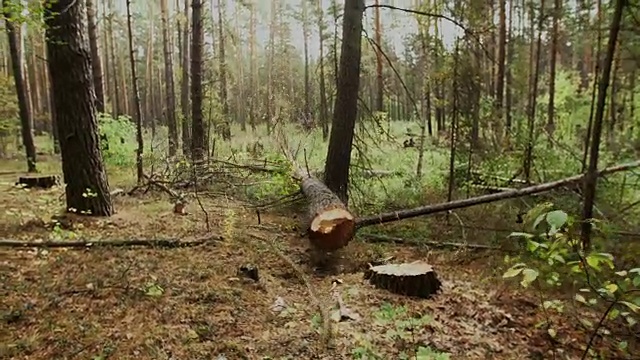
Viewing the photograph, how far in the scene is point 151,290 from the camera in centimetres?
441

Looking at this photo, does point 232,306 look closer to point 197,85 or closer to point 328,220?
point 328,220

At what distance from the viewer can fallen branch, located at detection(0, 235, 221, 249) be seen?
17.3ft

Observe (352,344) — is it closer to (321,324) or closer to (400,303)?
(321,324)

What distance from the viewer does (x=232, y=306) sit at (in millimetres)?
4309

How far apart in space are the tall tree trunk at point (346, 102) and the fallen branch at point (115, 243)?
2.47m

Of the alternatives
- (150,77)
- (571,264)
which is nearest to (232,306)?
(571,264)

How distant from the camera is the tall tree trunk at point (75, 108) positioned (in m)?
6.43

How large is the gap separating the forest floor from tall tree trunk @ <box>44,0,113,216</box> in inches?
28.2

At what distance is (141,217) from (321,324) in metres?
4.45

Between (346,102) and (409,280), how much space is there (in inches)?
148

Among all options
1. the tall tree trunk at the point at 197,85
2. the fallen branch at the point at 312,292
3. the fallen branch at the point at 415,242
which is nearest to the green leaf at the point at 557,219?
the fallen branch at the point at 312,292

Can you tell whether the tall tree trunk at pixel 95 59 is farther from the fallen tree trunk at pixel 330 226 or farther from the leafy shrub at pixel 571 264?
the leafy shrub at pixel 571 264

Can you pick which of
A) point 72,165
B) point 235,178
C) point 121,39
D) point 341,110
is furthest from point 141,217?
point 121,39

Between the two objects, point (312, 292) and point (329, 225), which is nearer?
point (312, 292)
